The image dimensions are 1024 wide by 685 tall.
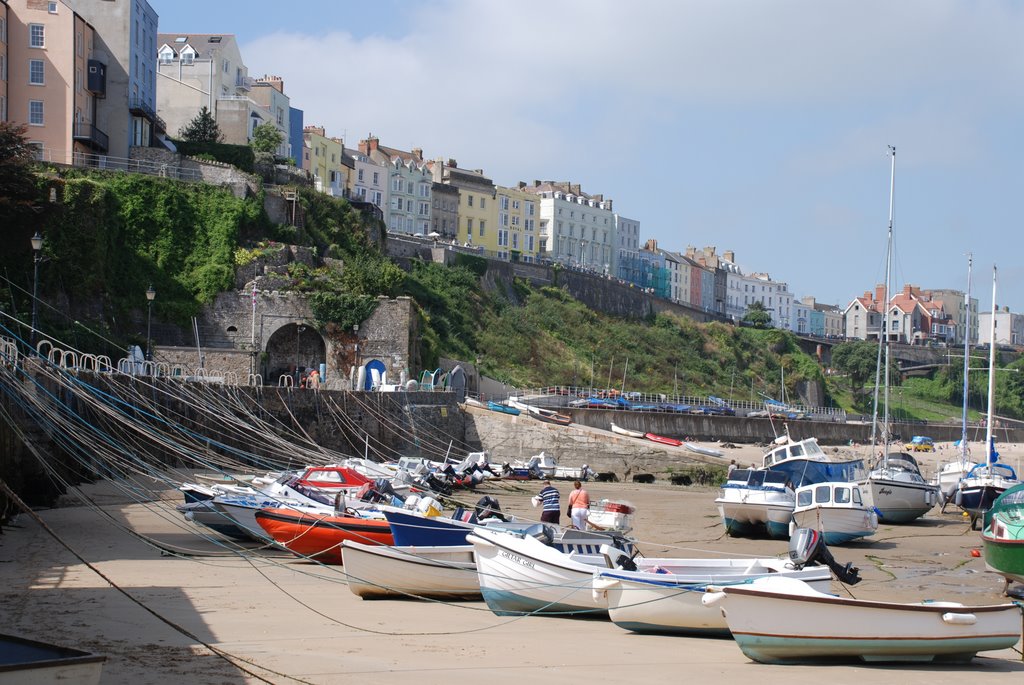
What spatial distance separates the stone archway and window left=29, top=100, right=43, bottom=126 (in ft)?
44.8

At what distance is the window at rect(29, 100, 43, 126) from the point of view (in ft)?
157

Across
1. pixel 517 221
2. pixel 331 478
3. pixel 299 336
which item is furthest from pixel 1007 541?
pixel 517 221

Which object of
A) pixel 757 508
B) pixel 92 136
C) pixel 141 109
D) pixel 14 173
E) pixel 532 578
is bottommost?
pixel 757 508

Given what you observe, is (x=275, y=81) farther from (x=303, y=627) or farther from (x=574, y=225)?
(x=303, y=627)

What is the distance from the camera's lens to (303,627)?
11820 millimetres

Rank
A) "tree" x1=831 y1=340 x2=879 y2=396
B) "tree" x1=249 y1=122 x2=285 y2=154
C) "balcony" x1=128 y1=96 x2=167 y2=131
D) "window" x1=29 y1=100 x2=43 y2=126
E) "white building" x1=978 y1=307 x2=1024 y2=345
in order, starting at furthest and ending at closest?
"white building" x1=978 y1=307 x2=1024 y2=345
"tree" x1=831 y1=340 x2=879 y2=396
"tree" x1=249 y1=122 x2=285 y2=154
"balcony" x1=128 y1=96 x2=167 y2=131
"window" x1=29 y1=100 x2=43 y2=126

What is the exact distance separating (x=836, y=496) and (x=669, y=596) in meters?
11.0

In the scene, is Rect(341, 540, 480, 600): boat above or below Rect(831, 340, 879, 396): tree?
below

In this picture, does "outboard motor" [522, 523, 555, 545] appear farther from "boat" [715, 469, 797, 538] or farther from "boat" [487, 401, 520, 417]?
"boat" [487, 401, 520, 417]

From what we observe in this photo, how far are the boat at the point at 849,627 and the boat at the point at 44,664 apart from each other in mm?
5744

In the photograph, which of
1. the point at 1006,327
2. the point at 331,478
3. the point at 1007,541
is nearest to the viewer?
the point at 1007,541

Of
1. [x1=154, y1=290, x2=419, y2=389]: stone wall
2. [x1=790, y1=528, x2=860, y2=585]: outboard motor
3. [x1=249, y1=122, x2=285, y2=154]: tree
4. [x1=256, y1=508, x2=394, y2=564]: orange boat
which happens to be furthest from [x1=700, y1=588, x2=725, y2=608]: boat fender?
[x1=249, y1=122, x2=285, y2=154]: tree

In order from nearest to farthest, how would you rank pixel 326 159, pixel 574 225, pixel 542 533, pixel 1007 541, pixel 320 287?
pixel 542 533 < pixel 1007 541 < pixel 320 287 < pixel 326 159 < pixel 574 225

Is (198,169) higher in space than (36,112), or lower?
Answer: lower
